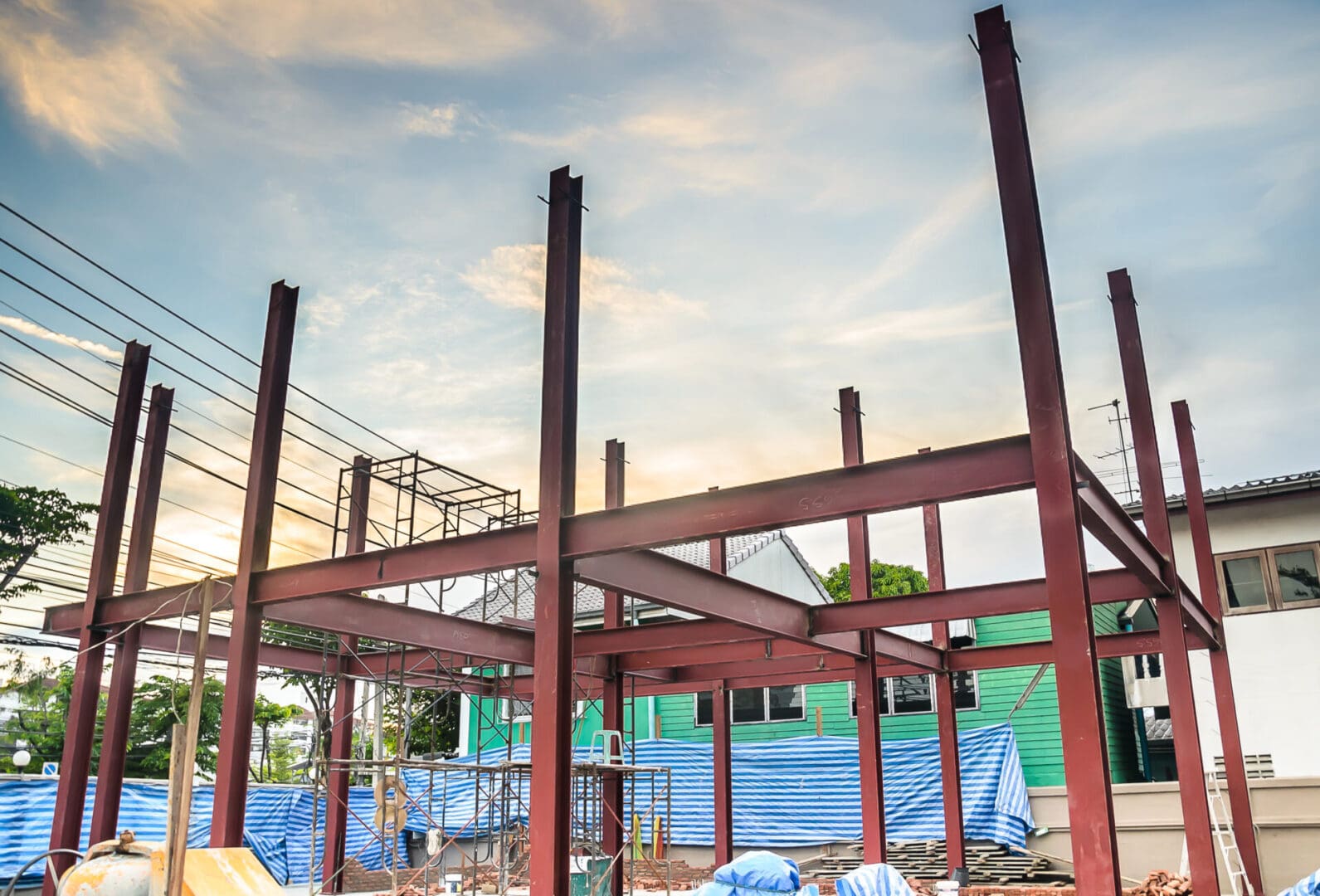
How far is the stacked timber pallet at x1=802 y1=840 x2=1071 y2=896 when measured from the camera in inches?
836

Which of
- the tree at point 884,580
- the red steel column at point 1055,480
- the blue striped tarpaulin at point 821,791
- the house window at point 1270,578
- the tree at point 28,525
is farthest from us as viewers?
the tree at point 884,580

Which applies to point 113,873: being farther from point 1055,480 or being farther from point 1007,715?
point 1007,715

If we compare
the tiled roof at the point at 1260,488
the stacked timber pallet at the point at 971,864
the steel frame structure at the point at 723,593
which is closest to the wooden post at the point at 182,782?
the steel frame structure at the point at 723,593

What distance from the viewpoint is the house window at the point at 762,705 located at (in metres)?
30.8

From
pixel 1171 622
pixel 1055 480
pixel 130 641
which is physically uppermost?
pixel 1055 480

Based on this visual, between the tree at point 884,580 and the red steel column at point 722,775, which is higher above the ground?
the tree at point 884,580

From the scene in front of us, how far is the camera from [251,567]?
48.8 feet

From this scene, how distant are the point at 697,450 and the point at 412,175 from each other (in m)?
9.87

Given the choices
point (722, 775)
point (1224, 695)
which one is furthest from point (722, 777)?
point (1224, 695)

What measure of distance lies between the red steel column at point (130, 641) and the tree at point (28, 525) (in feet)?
49.7

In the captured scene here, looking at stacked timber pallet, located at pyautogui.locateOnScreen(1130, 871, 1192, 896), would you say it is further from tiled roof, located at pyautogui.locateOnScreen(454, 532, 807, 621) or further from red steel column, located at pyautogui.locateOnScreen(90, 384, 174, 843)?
red steel column, located at pyautogui.locateOnScreen(90, 384, 174, 843)

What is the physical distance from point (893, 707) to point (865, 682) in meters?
11.4

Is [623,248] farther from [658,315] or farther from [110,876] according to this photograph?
[110,876]

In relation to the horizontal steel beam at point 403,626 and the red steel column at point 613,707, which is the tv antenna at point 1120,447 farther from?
the horizontal steel beam at point 403,626
